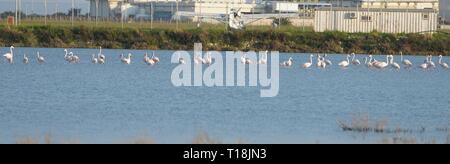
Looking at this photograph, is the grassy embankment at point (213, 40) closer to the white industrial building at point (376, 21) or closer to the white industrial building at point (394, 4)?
the white industrial building at point (376, 21)

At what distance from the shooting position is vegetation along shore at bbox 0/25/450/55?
6856 cm

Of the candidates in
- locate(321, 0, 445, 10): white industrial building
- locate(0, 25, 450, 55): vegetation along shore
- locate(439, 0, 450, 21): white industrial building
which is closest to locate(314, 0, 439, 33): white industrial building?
locate(0, 25, 450, 55): vegetation along shore

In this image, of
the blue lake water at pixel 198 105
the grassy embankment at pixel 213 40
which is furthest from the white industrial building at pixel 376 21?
the blue lake water at pixel 198 105

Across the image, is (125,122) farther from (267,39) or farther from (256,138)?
(267,39)

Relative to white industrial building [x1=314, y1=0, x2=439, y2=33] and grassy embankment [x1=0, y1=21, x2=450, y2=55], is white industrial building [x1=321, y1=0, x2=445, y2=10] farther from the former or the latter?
grassy embankment [x1=0, y1=21, x2=450, y2=55]

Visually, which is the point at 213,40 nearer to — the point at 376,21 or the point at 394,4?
the point at 376,21

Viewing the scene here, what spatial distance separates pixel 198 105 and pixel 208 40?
120 feet

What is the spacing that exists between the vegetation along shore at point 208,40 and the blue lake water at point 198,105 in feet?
56.6

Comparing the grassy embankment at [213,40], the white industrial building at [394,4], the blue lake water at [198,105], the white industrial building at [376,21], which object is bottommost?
the blue lake water at [198,105]

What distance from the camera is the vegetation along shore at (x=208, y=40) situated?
68.6m

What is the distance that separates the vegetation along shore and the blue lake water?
56.6 ft

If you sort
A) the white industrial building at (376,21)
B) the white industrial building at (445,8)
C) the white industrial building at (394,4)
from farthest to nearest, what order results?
the white industrial building at (445,8) < the white industrial building at (394,4) < the white industrial building at (376,21)
